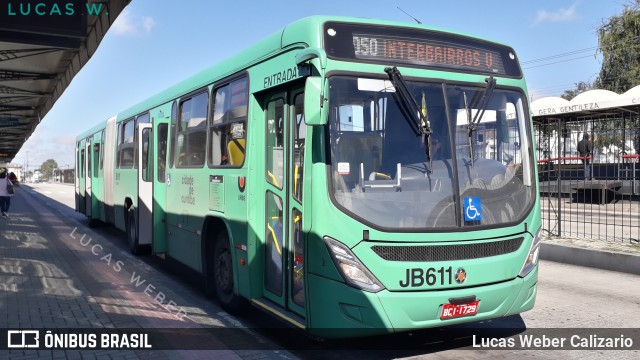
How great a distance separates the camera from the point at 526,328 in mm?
5883

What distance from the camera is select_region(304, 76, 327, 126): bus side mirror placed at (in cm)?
433

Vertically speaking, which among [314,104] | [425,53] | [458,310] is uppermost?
[425,53]

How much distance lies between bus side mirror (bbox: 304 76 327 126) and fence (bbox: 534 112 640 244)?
24.0 feet

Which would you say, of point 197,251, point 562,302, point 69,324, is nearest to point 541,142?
point 562,302

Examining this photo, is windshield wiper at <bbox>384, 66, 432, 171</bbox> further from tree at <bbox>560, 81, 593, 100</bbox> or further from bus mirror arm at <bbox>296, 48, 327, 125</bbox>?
tree at <bbox>560, 81, 593, 100</bbox>

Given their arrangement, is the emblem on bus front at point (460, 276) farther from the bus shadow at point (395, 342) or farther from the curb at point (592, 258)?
the curb at point (592, 258)

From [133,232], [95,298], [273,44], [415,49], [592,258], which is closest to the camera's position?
[415,49]

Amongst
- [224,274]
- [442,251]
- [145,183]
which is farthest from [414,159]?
[145,183]

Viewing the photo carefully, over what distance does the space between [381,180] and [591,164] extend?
11244 mm

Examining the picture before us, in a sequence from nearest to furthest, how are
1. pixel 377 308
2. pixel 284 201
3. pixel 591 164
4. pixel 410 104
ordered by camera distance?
pixel 377 308 < pixel 410 104 < pixel 284 201 < pixel 591 164

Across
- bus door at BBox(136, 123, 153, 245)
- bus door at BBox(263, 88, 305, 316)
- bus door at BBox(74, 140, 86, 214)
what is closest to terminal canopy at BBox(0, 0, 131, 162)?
bus door at BBox(136, 123, 153, 245)

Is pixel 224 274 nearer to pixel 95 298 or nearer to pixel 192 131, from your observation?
pixel 95 298

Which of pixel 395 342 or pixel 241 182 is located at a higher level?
pixel 241 182

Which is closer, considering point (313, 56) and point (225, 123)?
point (313, 56)
